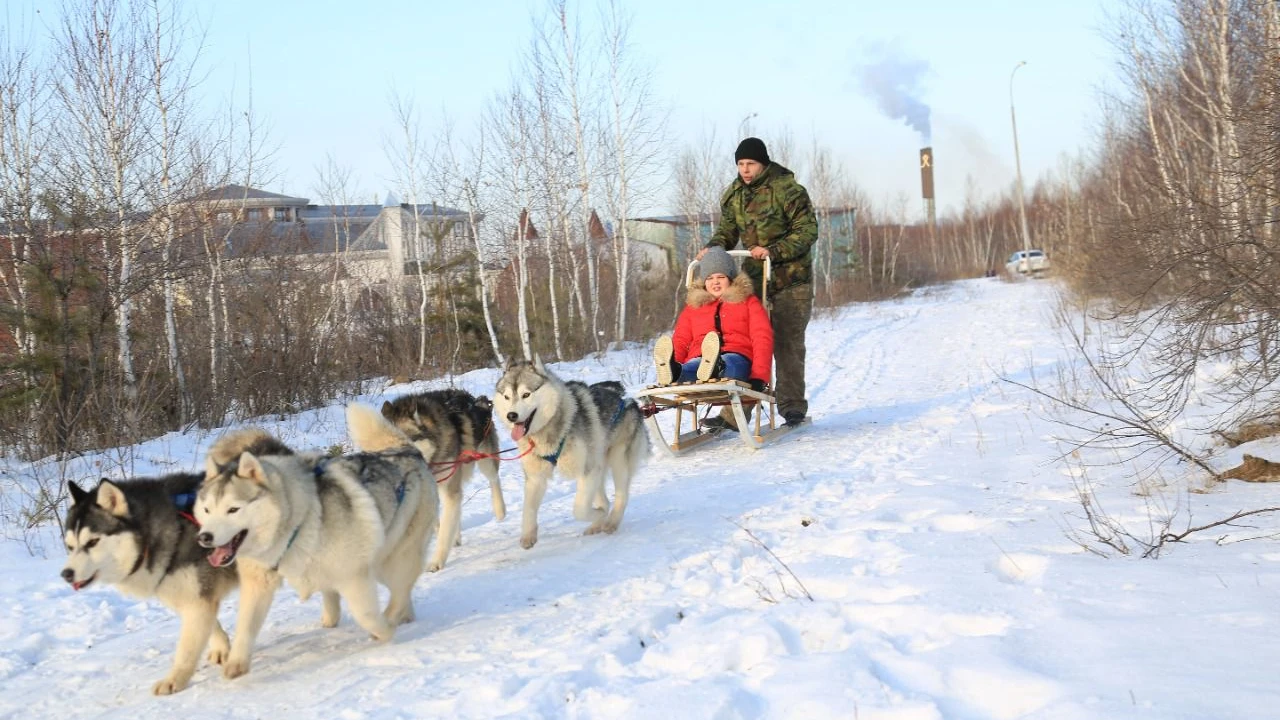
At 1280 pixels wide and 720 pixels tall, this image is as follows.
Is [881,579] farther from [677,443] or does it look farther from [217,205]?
[217,205]

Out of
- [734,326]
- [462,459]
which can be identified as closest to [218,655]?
[462,459]

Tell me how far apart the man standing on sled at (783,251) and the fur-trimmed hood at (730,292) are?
449mm

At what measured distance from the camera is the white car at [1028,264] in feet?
163

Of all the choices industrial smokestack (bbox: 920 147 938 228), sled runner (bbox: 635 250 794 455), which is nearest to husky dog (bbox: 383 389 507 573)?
sled runner (bbox: 635 250 794 455)

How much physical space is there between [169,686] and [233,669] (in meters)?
0.22

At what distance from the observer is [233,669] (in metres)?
3.49

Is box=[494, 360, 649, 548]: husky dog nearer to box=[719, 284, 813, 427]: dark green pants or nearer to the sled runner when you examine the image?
the sled runner

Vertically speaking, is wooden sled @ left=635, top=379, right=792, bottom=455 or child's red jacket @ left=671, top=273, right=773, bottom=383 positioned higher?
child's red jacket @ left=671, top=273, right=773, bottom=383

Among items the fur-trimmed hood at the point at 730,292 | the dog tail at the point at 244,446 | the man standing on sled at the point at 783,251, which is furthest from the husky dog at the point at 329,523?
the man standing on sled at the point at 783,251

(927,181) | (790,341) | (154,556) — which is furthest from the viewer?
(927,181)

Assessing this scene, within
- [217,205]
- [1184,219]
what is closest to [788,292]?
[1184,219]

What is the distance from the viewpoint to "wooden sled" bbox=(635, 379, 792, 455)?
24.3ft

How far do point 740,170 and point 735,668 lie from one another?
6170 millimetres

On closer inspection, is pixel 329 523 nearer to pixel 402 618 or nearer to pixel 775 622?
pixel 402 618
